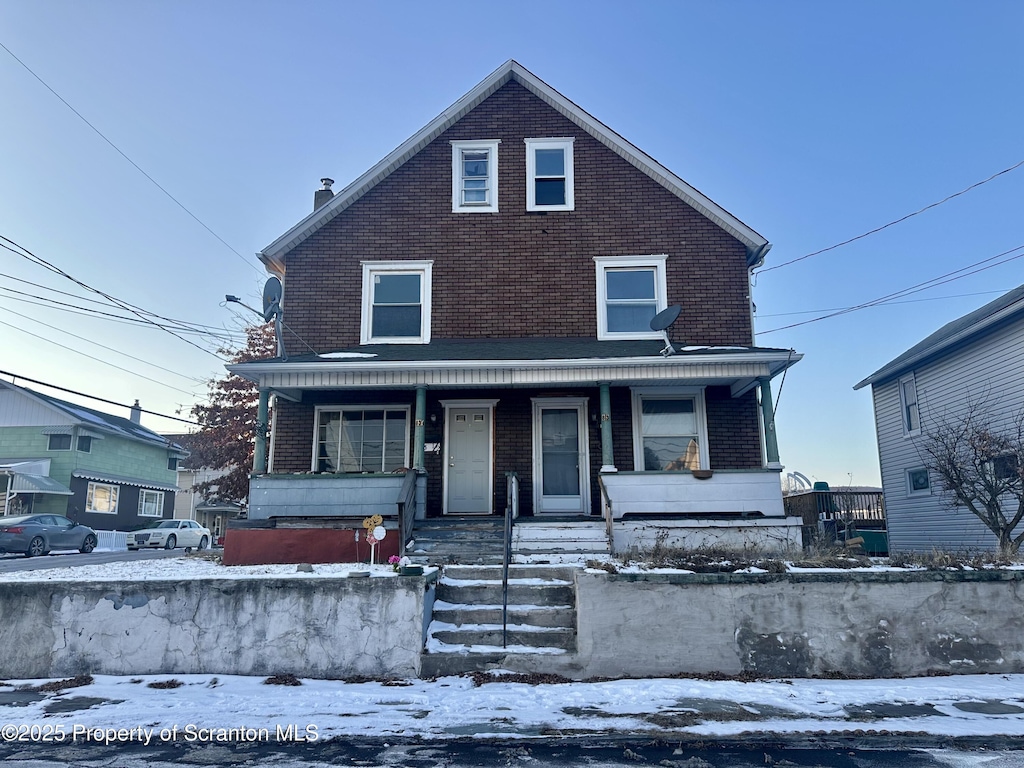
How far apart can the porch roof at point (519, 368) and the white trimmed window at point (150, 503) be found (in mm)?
26144

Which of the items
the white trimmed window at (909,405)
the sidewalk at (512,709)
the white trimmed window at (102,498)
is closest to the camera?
the sidewalk at (512,709)

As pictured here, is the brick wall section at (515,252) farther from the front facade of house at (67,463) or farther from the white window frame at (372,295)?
the front facade of house at (67,463)

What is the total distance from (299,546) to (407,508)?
5.39 ft

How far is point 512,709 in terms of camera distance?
6145 millimetres

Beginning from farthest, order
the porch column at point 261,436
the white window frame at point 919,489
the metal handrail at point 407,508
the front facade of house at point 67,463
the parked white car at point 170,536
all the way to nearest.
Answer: the parked white car at point 170,536 < the front facade of house at point 67,463 < the white window frame at point 919,489 < the porch column at point 261,436 < the metal handrail at point 407,508

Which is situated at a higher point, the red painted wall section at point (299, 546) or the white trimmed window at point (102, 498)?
the white trimmed window at point (102, 498)

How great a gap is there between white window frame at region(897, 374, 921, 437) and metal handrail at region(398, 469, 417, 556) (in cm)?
1390

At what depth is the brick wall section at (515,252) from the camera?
44.4ft

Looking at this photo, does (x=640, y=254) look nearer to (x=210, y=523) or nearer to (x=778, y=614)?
(x=778, y=614)

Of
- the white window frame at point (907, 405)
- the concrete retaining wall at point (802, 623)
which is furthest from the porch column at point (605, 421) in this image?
the white window frame at point (907, 405)

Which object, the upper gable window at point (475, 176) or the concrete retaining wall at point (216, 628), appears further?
the upper gable window at point (475, 176)

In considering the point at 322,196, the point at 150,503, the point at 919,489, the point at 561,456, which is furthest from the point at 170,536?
the point at 919,489

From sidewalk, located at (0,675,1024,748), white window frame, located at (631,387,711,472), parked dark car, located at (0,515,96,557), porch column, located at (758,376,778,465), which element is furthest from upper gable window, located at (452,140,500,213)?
parked dark car, located at (0,515,96,557)

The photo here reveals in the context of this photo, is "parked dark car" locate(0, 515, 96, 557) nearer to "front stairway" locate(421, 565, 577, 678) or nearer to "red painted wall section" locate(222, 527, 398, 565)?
"red painted wall section" locate(222, 527, 398, 565)
